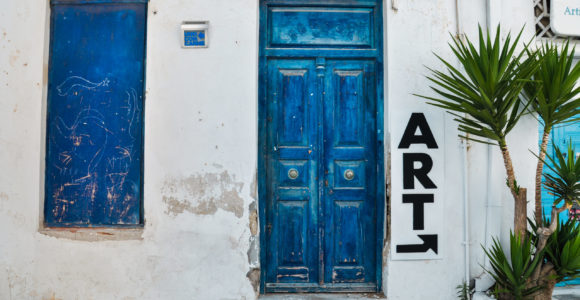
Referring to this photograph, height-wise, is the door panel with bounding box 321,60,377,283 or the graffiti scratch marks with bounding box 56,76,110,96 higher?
the graffiti scratch marks with bounding box 56,76,110,96

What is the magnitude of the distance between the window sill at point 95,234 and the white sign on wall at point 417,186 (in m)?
2.37

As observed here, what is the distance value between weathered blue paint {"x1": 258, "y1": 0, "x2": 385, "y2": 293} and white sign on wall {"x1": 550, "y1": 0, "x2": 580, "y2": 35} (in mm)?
1615

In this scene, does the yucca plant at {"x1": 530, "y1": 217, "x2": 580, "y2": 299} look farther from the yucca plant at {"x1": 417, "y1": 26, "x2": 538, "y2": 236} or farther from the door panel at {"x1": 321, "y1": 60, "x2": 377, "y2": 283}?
the door panel at {"x1": 321, "y1": 60, "x2": 377, "y2": 283}

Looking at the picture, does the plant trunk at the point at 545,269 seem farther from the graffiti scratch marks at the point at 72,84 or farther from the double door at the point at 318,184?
the graffiti scratch marks at the point at 72,84

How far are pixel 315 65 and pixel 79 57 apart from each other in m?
2.24

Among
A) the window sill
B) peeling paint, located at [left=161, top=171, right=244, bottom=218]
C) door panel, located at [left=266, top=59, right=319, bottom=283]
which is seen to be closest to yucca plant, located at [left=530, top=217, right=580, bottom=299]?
door panel, located at [left=266, top=59, right=319, bottom=283]

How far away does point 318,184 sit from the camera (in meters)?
3.94

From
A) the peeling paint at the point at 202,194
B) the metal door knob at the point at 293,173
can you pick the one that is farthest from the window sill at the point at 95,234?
the metal door knob at the point at 293,173

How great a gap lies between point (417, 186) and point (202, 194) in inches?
77.5

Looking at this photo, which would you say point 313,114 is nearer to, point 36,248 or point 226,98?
point 226,98

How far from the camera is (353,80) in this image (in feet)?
13.1

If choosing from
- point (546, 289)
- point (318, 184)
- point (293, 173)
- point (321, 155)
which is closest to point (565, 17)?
point (546, 289)

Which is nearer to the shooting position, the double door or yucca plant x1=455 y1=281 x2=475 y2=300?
yucca plant x1=455 y1=281 x2=475 y2=300

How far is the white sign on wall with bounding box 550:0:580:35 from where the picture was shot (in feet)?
12.7
